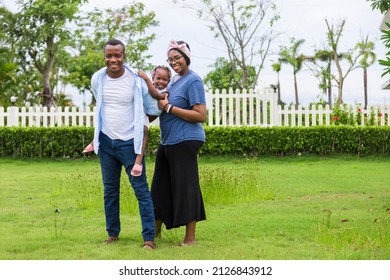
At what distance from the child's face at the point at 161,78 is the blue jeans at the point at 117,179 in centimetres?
51

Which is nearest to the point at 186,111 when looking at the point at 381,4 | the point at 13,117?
the point at 381,4

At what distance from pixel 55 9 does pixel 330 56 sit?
49.7 feet

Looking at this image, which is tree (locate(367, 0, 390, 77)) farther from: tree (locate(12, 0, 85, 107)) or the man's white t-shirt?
tree (locate(12, 0, 85, 107))

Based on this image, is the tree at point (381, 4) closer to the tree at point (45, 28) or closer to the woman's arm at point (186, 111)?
the woman's arm at point (186, 111)

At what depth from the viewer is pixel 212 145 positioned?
16531 millimetres

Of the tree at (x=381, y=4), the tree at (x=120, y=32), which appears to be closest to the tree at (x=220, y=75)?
the tree at (x=120, y=32)

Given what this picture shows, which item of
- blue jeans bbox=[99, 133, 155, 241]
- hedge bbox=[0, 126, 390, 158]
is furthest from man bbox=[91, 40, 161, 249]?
hedge bbox=[0, 126, 390, 158]

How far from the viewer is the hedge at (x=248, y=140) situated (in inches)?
656

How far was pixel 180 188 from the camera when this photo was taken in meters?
5.56

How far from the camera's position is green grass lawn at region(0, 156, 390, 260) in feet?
18.0

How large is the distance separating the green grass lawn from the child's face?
4.22 ft

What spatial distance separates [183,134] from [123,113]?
19.4 inches

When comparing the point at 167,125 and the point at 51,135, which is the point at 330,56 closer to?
the point at 51,135

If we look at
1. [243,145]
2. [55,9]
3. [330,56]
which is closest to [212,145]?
[243,145]
